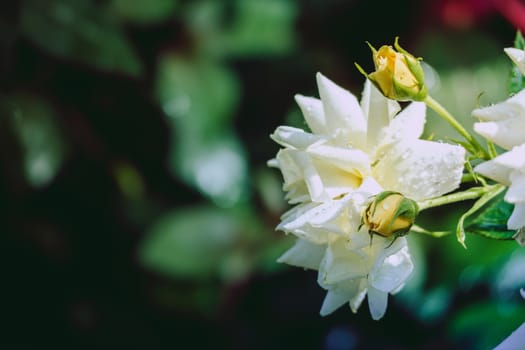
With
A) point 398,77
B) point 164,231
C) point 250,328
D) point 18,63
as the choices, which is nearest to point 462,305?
point 250,328

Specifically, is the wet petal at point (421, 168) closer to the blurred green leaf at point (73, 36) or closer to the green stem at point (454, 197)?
the green stem at point (454, 197)

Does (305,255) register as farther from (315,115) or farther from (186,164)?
(186,164)

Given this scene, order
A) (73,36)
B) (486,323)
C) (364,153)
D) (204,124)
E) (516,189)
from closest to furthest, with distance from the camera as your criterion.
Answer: (516,189) → (364,153) → (486,323) → (73,36) → (204,124)

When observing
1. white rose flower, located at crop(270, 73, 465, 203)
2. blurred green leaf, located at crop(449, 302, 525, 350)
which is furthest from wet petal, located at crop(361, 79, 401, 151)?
blurred green leaf, located at crop(449, 302, 525, 350)

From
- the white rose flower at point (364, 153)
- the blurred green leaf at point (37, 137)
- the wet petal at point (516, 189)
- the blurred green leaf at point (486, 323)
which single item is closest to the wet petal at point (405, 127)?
the white rose flower at point (364, 153)

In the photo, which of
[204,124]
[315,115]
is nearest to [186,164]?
[204,124]

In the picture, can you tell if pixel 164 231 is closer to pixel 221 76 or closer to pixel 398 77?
pixel 221 76

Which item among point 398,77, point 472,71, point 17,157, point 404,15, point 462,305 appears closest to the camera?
point 398,77
